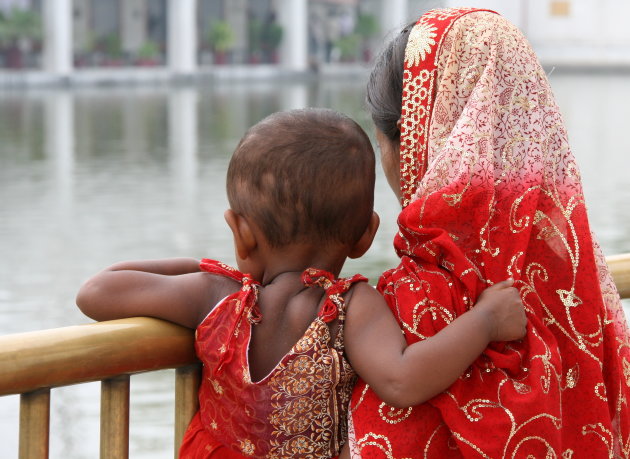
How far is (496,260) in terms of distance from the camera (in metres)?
1.14

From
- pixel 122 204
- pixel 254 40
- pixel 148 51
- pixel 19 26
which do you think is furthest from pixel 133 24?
pixel 122 204

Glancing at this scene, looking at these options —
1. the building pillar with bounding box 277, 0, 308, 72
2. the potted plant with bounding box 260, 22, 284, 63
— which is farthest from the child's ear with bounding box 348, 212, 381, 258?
the potted plant with bounding box 260, 22, 284, 63

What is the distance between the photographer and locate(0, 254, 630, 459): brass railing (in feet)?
3.60

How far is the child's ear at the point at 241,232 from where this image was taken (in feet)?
3.78

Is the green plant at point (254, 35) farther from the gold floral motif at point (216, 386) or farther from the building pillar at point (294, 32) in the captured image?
the gold floral motif at point (216, 386)

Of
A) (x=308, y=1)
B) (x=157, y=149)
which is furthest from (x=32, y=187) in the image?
(x=308, y=1)

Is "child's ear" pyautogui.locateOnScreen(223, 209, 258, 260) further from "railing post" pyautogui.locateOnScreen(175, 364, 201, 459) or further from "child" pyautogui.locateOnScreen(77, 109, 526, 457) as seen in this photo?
"railing post" pyautogui.locateOnScreen(175, 364, 201, 459)

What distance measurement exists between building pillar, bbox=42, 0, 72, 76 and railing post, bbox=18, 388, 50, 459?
22.8 meters

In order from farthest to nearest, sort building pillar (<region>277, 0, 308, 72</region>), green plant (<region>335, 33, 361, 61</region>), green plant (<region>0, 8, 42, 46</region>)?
green plant (<region>335, 33, 361, 61</region>)
building pillar (<region>277, 0, 308, 72</region>)
green plant (<region>0, 8, 42, 46</region>)

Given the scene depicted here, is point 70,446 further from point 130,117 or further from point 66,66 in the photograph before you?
point 66,66

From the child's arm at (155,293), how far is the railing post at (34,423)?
11cm

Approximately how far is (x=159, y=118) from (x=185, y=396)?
14655 mm

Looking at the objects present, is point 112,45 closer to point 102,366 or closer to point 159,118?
point 159,118

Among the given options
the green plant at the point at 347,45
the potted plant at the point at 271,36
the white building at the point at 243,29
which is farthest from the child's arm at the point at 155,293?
the green plant at the point at 347,45
